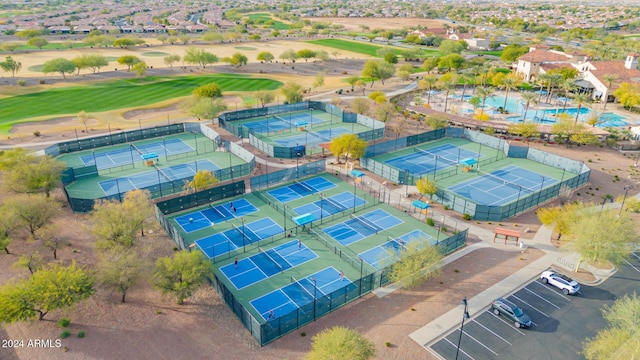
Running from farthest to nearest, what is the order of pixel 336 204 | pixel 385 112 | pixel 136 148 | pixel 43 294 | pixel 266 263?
pixel 385 112 < pixel 136 148 < pixel 336 204 < pixel 266 263 < pixel 43 294

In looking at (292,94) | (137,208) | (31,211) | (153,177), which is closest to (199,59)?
(292,94)

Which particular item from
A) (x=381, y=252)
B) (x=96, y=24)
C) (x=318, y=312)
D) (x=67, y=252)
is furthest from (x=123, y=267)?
(x=96, y=24)

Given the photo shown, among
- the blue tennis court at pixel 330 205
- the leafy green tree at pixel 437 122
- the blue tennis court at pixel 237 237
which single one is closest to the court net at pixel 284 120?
the leafy green tree at pixel 437 122

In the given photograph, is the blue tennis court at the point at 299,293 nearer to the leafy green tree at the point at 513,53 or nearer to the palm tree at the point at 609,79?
the palm tree at the point at 609,79

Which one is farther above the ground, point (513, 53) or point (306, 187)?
point (513, 53)

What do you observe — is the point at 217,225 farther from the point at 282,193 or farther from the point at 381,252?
the point at 381,252

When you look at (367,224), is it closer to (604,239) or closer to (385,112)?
(604,239)

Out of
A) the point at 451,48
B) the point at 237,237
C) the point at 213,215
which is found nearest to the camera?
the point at 237,237

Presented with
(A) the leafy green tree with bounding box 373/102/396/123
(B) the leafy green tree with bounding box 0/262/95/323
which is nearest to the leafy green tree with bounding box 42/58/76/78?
(A) the leafy green tree with bounding box 373/102/396/123
